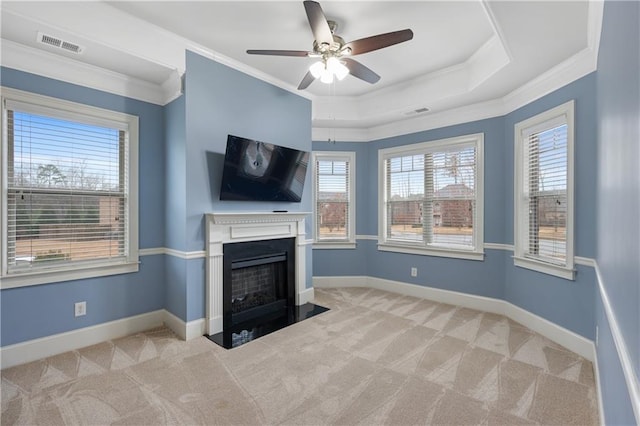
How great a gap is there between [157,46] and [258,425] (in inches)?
128

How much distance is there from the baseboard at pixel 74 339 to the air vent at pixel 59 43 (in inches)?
99.9

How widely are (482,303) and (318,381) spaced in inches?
106

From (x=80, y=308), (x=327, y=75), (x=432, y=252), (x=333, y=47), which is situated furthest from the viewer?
(x=432, y=252)

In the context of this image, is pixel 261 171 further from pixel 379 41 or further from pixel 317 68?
pixel 379 41

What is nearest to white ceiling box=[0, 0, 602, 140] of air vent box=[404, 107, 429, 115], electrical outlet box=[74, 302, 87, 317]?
air vent box=[404, 107, 429, 115]

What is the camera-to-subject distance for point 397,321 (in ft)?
11.9

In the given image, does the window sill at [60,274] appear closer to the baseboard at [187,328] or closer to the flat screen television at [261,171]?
the baseboard at [187,328]

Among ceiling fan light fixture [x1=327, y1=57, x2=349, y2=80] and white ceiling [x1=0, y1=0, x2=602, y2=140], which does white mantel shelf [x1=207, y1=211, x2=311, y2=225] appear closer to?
white ceiling [x1=0, y1=0, x2=602, y2=140]

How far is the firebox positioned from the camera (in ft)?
11.2

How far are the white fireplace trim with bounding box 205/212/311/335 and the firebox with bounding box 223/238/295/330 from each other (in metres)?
0.07

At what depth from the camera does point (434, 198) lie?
4.54 m

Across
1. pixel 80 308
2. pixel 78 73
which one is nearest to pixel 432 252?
pixel 80 308

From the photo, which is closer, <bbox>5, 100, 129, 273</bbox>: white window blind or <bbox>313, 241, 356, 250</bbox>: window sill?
<bbox>5, 100, 129, 273</bbox>: white window blind

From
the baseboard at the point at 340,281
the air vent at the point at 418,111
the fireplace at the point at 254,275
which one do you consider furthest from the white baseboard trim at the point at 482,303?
the air vent at the point at 418,111
